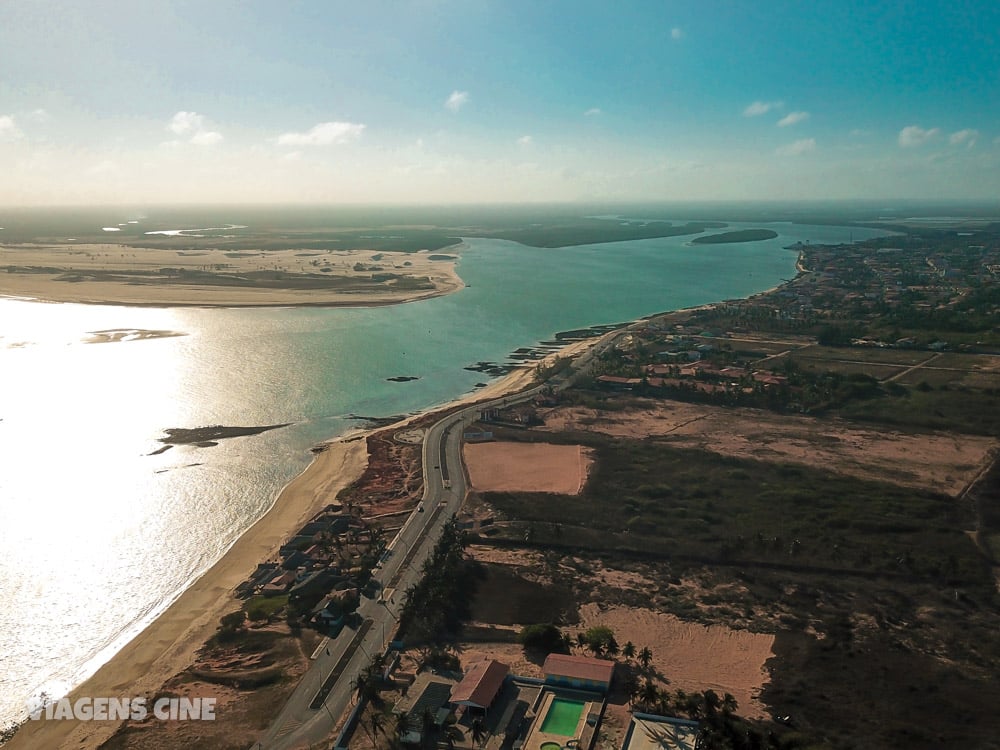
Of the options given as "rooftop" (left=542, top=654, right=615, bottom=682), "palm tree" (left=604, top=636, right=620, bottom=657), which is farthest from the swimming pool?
"palm tree" (left=604, top=636, right=620, bottom=657)

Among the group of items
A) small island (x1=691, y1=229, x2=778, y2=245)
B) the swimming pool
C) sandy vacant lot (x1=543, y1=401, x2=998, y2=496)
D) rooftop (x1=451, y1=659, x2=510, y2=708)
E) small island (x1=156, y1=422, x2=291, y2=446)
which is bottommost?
the swimming pool

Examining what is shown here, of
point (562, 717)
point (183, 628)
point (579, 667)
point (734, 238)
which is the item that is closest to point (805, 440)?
point (579, 667)

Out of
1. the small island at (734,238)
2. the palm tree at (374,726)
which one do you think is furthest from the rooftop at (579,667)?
the small island at (734,238)

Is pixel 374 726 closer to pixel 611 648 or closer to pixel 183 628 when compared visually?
pixel 611 648

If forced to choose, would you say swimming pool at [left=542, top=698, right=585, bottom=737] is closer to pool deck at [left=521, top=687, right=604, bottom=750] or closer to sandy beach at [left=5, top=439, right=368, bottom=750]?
pool deck at [left=521, top=687, right=604, bottom=750]

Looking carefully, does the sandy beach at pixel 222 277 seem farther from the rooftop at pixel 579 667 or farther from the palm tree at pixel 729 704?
the palm tree at pixel 729 704

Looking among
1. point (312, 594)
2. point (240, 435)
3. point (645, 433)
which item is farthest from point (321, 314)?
point (312, 594)

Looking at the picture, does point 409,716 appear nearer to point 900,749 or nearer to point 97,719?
point 97,719
